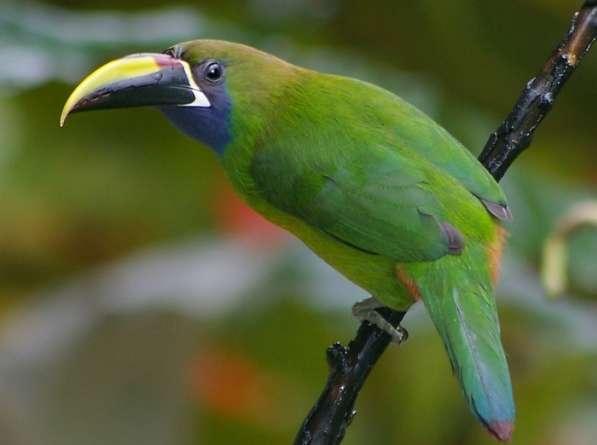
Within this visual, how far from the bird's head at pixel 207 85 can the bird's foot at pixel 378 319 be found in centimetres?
36

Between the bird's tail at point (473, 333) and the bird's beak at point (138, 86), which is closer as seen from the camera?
the bird's tail at point (473, 333)

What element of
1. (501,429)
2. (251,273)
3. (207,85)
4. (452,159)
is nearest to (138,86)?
(207,85)

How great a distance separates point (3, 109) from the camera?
13.9ft

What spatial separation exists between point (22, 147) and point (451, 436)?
1.59 meters

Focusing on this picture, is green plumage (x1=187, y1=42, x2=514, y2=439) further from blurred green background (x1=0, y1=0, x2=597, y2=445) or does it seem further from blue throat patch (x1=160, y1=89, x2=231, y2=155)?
blurred green background (x1=0, y1=0, x2=597, y2=445)

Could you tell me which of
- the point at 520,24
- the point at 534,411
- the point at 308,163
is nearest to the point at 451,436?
the point at 534,411

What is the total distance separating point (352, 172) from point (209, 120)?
282 millimetres

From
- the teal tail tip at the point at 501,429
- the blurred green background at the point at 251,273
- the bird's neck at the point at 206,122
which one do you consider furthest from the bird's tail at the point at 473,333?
the blurred green background at the point at 251,273

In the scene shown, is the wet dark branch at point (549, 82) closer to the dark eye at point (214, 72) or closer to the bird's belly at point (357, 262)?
the bird's belly at point (357, 262)

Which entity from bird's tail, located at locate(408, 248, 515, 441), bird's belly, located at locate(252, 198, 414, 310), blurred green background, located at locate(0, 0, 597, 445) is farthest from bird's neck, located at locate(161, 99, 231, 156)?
blurred green background, located at locate(0, 0, 597, 445)

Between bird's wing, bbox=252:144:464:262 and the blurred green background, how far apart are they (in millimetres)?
1272

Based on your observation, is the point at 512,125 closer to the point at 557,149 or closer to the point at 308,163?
the point at 308,163

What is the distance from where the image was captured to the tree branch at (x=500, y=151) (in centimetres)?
187

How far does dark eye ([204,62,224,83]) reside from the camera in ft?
7.42
